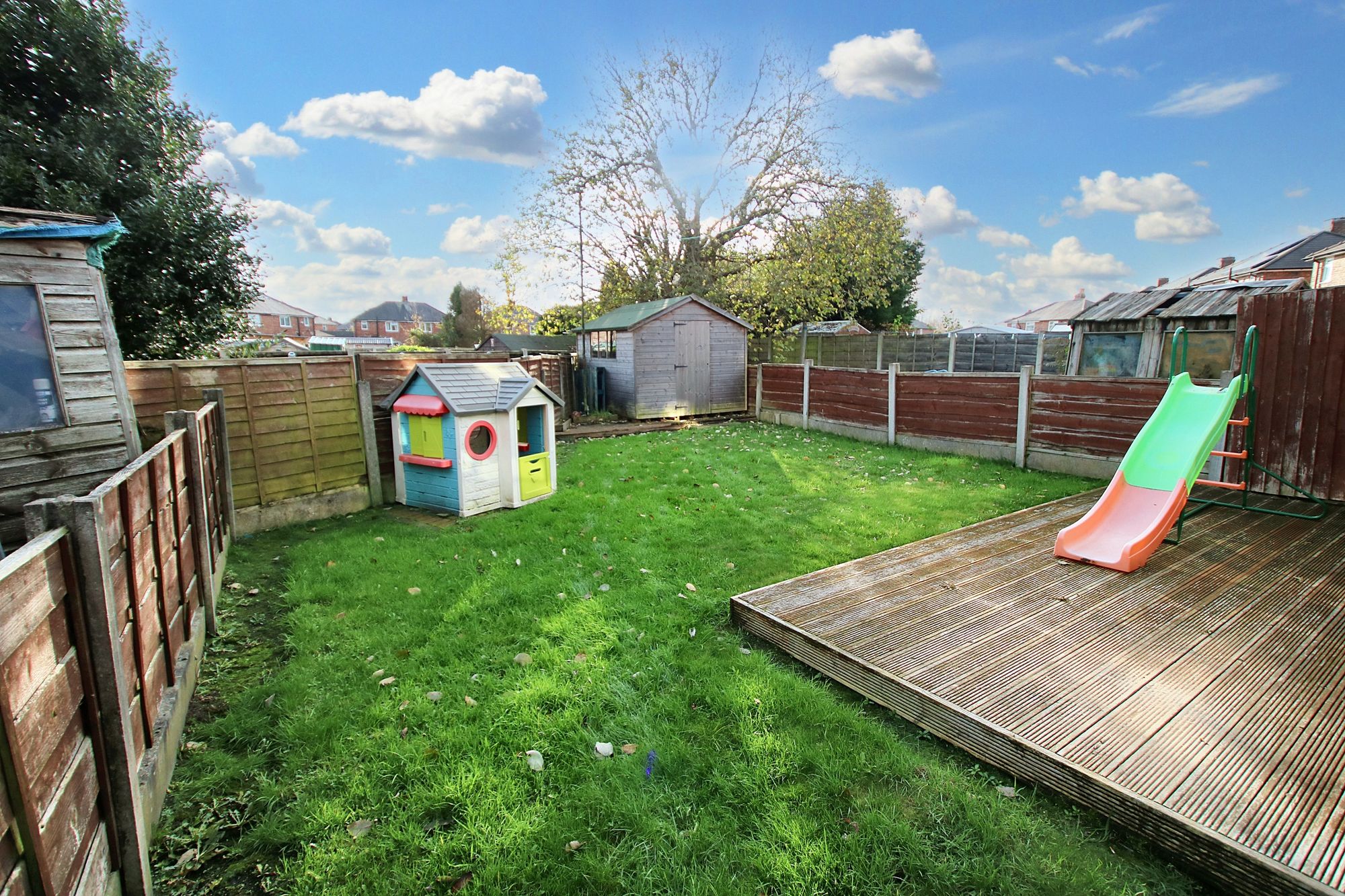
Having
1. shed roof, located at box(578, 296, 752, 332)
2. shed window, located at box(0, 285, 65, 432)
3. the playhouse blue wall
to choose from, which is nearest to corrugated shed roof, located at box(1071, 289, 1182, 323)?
shed roof, located at box(578, 296, 752, 332)

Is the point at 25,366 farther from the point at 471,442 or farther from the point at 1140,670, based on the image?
the point at 1140,670

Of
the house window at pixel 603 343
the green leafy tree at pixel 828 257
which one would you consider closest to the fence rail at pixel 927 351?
the green leafy tree at pixel 828 257

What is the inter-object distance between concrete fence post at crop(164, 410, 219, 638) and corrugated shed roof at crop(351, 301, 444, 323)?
80.1 metres

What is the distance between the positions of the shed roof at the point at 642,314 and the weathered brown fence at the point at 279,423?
Result: 8.47 metres

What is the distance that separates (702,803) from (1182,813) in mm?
1770

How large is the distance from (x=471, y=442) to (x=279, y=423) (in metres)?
1.95

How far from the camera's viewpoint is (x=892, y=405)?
10977 mm

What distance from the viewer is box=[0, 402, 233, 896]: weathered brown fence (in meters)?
1.42

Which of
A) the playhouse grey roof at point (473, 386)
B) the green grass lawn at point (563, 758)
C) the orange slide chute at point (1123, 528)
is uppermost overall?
the playhouse grey roof at point (473, 386)

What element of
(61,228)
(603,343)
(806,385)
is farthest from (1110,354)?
(61,228)

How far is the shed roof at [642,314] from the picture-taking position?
14.8 meters

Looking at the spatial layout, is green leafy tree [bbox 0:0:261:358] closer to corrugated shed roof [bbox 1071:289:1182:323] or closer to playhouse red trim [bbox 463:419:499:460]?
playhouse red trim [bbox 463:419:499:460]

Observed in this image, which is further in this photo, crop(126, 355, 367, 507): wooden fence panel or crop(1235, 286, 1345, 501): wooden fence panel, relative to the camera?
crop(1235, 286, 1345, 501): wooden fence panel

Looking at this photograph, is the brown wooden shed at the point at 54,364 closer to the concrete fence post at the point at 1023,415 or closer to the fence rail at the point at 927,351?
the concrete fence post at the point at 1023,415
